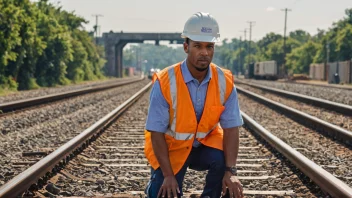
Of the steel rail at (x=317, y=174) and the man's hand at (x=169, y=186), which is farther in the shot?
the steel rail at (x=317, y=174)

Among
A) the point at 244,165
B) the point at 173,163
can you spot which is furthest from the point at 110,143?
the point at 173,163

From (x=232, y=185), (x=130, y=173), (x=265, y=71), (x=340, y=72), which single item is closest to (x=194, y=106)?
(x=232, y=185)

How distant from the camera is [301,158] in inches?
264

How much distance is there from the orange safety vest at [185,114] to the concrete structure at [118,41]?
75304mm

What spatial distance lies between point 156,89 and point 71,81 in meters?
43.3

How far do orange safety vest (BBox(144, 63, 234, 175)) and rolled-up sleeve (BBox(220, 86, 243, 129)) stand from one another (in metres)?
0.03

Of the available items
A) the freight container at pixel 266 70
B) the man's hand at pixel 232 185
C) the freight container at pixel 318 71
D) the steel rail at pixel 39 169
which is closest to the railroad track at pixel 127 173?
the steel rail at pixel 39 169

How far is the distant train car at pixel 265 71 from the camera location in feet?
216

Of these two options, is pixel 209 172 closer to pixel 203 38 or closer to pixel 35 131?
pixel 203 38

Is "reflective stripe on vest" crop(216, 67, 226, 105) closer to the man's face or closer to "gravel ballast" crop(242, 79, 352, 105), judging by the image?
the man's face

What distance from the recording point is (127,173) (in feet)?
21.6

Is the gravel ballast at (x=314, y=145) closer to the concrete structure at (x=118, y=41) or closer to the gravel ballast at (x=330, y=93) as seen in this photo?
the gravel ballast at (x=330, y=93)

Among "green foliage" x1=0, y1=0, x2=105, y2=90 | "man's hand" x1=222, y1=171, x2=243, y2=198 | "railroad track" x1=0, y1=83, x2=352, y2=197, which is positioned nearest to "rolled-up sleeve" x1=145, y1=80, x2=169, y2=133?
"man's hand" x1=222, y1=171, x2=243, y2=198

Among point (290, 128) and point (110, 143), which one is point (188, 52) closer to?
point (110, 143)
